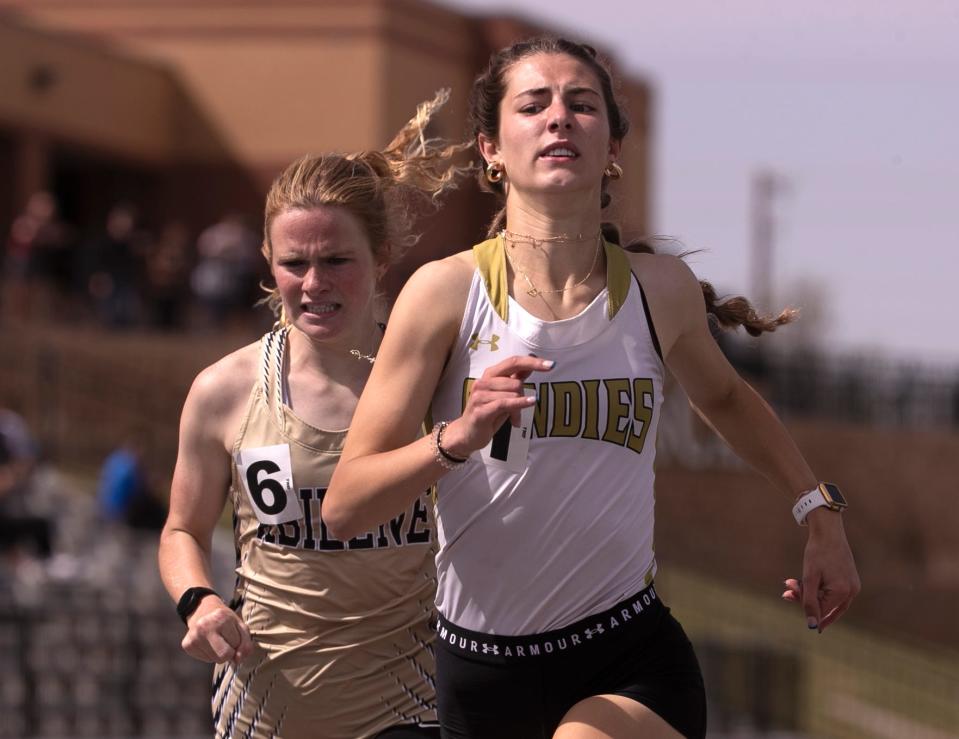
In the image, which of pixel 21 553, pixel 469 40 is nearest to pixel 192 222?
pixel 469 40

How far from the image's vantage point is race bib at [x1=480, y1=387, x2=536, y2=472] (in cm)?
389

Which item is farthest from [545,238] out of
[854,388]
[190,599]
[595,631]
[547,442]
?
[854,388]

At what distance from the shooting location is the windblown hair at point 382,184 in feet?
15.8

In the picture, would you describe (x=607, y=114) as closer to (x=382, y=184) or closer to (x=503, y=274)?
(x=503, y=274)

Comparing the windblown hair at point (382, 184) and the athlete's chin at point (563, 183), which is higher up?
the athlete's chin at point (563, 183)

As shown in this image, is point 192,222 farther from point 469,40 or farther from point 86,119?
point 469,40

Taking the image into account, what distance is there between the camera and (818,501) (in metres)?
4.48


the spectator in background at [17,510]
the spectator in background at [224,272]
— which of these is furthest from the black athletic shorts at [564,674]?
the spectator in background at [224,272]

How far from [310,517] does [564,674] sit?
95 cm

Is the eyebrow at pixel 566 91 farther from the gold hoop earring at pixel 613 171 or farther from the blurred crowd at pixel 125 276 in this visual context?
the blurred crowd at pixel 125 276

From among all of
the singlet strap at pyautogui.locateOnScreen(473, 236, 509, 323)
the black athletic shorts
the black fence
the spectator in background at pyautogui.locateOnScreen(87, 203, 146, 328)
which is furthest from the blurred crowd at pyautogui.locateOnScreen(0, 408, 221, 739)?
the black fence

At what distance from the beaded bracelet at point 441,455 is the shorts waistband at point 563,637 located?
1.80 feet

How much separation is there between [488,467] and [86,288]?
A: 19.5m

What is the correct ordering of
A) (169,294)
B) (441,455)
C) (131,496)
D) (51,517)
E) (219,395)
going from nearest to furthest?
(441,455)
(219,395)
(131,496)
(51,517)
(169,294)
